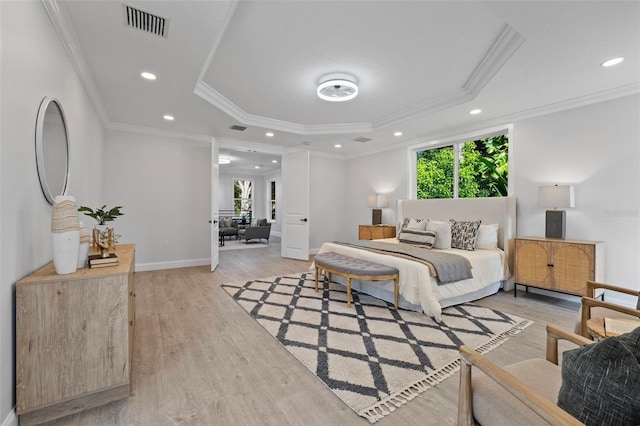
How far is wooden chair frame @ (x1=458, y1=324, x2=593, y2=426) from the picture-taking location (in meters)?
0.82

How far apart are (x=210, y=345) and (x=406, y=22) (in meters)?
3.18

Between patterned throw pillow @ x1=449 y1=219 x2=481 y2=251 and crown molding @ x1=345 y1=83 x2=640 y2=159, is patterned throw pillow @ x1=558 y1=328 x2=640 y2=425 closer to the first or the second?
patterned throw pillow @ x1=449 y1=219 x2=481 y2=251

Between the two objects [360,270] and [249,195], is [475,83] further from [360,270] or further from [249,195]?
[249,195]

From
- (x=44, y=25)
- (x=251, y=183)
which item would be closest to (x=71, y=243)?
(x=44, y=25)

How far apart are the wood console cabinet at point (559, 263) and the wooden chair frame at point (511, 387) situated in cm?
250

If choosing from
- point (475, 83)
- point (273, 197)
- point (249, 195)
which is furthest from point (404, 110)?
point (249, 195)

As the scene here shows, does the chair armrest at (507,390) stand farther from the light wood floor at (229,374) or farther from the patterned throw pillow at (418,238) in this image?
the patterned throw pillow at (418,238)

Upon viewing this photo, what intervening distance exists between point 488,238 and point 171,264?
17.7 feet

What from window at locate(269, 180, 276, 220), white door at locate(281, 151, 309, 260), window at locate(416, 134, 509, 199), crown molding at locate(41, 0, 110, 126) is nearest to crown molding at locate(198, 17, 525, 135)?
crown molding at locate(41, 0, 110, 126)

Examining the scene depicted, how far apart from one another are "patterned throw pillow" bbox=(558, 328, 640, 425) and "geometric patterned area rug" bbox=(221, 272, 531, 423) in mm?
1033

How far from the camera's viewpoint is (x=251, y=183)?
1205cm

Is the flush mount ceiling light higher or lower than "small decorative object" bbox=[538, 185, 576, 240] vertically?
higher

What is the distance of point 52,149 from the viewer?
206 centimetres

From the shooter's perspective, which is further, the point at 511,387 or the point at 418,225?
the point at 418,225
